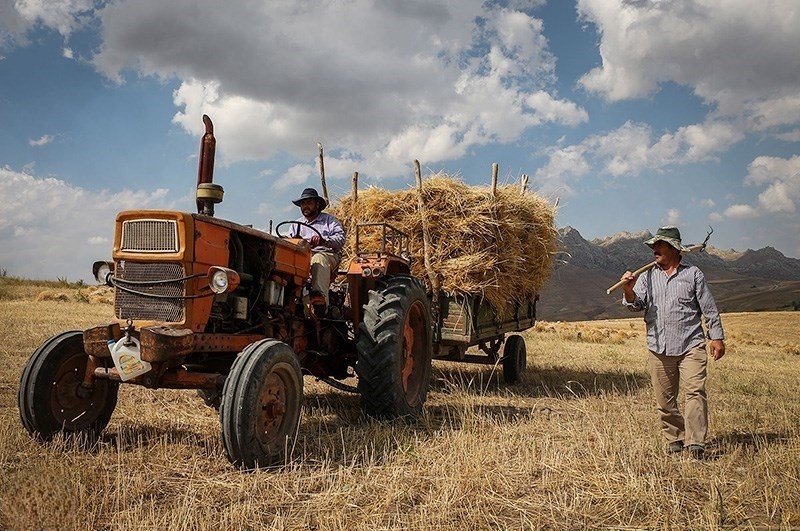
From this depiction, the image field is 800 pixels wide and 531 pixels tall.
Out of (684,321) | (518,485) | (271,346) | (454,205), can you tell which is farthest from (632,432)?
(454,205)

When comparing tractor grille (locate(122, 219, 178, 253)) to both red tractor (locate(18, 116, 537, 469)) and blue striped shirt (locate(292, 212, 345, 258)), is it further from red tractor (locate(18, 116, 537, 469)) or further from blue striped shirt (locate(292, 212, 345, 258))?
blue striped shirt (locate(292, 212, 345, 258))

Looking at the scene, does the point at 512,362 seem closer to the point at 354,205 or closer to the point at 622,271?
the point at 354,205

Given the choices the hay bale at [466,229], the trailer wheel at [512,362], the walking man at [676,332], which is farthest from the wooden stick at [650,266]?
the trailer wheel at [512,362]

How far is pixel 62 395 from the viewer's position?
451 cm

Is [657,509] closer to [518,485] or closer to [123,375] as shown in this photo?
[518,485]

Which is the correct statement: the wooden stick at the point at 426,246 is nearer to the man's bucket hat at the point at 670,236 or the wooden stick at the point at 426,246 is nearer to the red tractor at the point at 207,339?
the red tractor at the point at 207,339

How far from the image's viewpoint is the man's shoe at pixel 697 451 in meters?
4.61

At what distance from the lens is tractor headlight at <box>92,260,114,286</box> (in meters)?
4.52

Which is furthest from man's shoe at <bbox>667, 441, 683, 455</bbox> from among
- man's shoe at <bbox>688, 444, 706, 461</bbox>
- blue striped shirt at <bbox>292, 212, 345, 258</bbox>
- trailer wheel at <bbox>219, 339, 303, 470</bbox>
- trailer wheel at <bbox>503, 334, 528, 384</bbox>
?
trailer wheel at <bbox>503, 334, 528, 384</bbox>

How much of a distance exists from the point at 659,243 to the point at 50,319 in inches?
461

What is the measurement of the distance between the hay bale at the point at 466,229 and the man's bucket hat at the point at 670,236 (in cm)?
259

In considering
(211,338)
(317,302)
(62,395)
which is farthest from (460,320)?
(62,395)

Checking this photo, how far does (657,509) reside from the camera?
329 centimetres

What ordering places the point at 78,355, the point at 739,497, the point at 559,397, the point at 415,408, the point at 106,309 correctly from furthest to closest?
the point at 106,309
the point at 559,397
the point at 415,408
the point at 78,355
the point at 739,497
